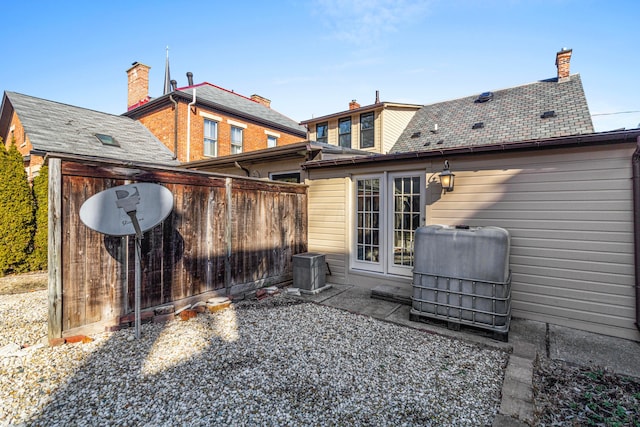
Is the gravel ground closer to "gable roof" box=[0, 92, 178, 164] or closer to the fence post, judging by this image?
the fence post

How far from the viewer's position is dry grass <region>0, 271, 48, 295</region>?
545cm

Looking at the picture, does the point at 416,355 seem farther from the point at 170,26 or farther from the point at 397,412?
the point at 170,26

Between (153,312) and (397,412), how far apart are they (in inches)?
130

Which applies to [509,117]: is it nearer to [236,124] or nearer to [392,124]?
[392,124]

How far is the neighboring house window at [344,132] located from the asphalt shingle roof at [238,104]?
9.96 feet

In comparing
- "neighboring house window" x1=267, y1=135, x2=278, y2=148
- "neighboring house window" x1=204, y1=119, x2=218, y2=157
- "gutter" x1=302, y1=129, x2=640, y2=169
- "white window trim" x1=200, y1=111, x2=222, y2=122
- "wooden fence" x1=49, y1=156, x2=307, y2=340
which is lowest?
"wooden fence" x1=49, y1=156, x2=307, y2=340

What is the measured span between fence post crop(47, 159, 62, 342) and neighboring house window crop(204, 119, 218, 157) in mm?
9184

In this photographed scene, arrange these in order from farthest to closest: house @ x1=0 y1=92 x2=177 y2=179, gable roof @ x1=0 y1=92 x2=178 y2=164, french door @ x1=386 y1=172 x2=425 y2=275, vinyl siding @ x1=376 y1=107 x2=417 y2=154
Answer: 1. vinyl siding @ x1=376 y1=107 x2=417 y2=154
2. gable roof @ x1=0 y1=92 x2=178 y2=164
3. house @ x1=0 y1=92 x2=177 y2=179
4. french door @ x1=386 y1=172 x2=425 y2=275

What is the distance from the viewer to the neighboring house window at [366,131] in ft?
44.1

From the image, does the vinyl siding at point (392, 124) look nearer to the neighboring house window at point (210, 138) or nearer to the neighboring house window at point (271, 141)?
the neighboring house window at point (271, 141)

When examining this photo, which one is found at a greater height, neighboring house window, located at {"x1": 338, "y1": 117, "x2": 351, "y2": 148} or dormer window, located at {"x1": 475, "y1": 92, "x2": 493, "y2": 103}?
dormer window, located at {"x1": 475, "y1": 92, "x2": 493, "y2": 103}

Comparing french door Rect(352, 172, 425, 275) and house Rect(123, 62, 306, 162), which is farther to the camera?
house Rect(123, 62, 306, 162)

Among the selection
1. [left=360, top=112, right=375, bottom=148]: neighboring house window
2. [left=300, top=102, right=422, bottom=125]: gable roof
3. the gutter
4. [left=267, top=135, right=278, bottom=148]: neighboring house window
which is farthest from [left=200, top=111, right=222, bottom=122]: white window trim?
the gutter

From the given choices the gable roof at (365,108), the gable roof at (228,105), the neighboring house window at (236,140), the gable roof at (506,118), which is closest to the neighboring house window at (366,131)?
the gable roof at (365,108)
